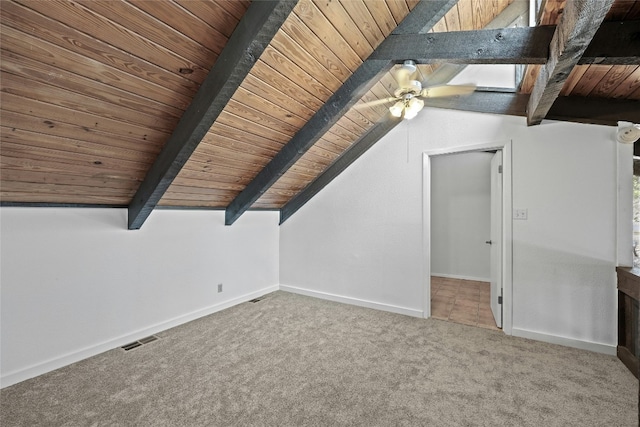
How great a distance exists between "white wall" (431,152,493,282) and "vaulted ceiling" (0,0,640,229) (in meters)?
2.51

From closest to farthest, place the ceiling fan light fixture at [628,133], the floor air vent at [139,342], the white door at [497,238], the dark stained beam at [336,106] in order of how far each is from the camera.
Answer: the dark stained beam at [336,106]
the ceiling fan light fixture at [628,133]
the floor air vent at [139,342]
the white door at [497,238]

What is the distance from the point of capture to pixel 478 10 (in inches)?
97.3

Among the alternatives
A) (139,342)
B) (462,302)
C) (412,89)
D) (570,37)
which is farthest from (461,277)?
(139,342)

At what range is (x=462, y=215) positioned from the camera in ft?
17.1

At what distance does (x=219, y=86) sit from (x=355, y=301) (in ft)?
9.80

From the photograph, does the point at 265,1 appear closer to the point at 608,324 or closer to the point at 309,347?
the point at 309,347

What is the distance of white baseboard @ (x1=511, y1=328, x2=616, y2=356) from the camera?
2.43 meters

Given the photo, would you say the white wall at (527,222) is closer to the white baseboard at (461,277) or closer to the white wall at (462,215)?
the white wall at (462,215)

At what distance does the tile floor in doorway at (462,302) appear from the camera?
3.19 metres

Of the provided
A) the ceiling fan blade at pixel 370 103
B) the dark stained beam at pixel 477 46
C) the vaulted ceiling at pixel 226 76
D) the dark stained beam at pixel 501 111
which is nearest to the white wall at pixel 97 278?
the vaulted ceiling at pixel 226 76

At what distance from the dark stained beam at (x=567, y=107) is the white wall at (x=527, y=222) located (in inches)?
3.0

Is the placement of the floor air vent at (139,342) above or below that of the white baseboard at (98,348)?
below

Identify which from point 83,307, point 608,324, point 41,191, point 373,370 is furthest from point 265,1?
point 608,324

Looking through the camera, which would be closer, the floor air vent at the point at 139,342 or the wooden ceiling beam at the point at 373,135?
the floor air vent at the point at 139,342
